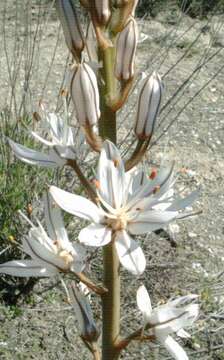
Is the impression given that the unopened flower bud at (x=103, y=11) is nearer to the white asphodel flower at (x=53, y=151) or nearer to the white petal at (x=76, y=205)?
the white asphodel flower at (x=53, y=151)

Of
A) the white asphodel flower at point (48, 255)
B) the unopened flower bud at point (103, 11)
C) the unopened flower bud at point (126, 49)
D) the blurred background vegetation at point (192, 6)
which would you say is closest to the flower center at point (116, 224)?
the white asphodel flower at point (48, 255)

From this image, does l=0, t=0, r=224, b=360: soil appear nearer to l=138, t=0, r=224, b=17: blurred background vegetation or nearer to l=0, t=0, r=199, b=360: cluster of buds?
l=0, t=0, r=199, b=360: cluster of buds

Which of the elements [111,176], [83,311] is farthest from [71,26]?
[83,311]

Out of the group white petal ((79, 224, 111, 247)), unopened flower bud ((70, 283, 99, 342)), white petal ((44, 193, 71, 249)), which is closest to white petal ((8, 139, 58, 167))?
white petal ((44, 193, 71, 249))

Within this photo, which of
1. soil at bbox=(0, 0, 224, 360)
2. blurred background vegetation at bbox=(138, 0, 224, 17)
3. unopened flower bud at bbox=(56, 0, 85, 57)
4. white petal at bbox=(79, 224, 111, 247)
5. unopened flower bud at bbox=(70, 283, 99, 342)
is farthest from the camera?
blurred background vegetation at bbox=(138, 0, 224, 17)

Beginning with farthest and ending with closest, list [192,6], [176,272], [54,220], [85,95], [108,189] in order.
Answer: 1. [192,6]
2. [176,272]
3. [54,220]
4. [108,189]
5. [85,95]

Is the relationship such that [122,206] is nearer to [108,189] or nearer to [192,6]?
[108,189]

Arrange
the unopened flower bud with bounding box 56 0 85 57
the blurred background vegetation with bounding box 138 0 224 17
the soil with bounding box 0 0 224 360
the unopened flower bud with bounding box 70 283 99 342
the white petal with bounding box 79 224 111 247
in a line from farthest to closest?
the blurred background vegetation with bounding box 138 0 224 17 < the soil with bounding box 0 0 224 360 < the unopened flower bud with bounding box 70 283 99 342 < the unopened flower bud with bounding box 56 0 85 57 < the white petal with bounding box 79 224 111 247

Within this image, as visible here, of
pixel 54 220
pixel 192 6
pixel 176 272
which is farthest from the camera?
pixel 192 6
